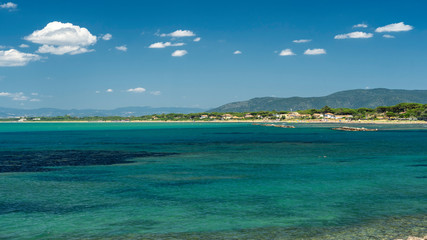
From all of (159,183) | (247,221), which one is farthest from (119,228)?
(159,183)

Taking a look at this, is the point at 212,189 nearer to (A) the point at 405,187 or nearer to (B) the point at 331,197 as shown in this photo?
(B) the point at 331,197

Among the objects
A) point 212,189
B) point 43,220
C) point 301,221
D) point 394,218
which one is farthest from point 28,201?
point 394,218

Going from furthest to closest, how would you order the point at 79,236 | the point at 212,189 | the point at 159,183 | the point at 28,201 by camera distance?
the point at 159,183 → the point at 212,189 → the point at 28,201 → the point at 79,236

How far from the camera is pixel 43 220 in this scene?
2472 cm

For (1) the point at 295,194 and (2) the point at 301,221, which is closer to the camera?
(2) the point at 301,221

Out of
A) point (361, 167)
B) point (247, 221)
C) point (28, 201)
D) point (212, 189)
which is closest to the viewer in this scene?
point (247, 221)

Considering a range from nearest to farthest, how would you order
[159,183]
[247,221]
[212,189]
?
[247,221]
[212,189]
[159,183]

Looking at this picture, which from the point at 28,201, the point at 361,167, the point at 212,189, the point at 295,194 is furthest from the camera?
the point at 361,167

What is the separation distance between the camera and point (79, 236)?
Answer: 70.5 feet

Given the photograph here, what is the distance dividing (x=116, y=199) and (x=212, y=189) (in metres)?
9.17

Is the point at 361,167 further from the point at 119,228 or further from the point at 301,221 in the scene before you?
the point at 119,228

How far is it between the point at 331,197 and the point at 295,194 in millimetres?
3116

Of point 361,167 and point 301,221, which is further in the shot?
point 361,167

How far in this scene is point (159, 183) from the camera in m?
38.4
